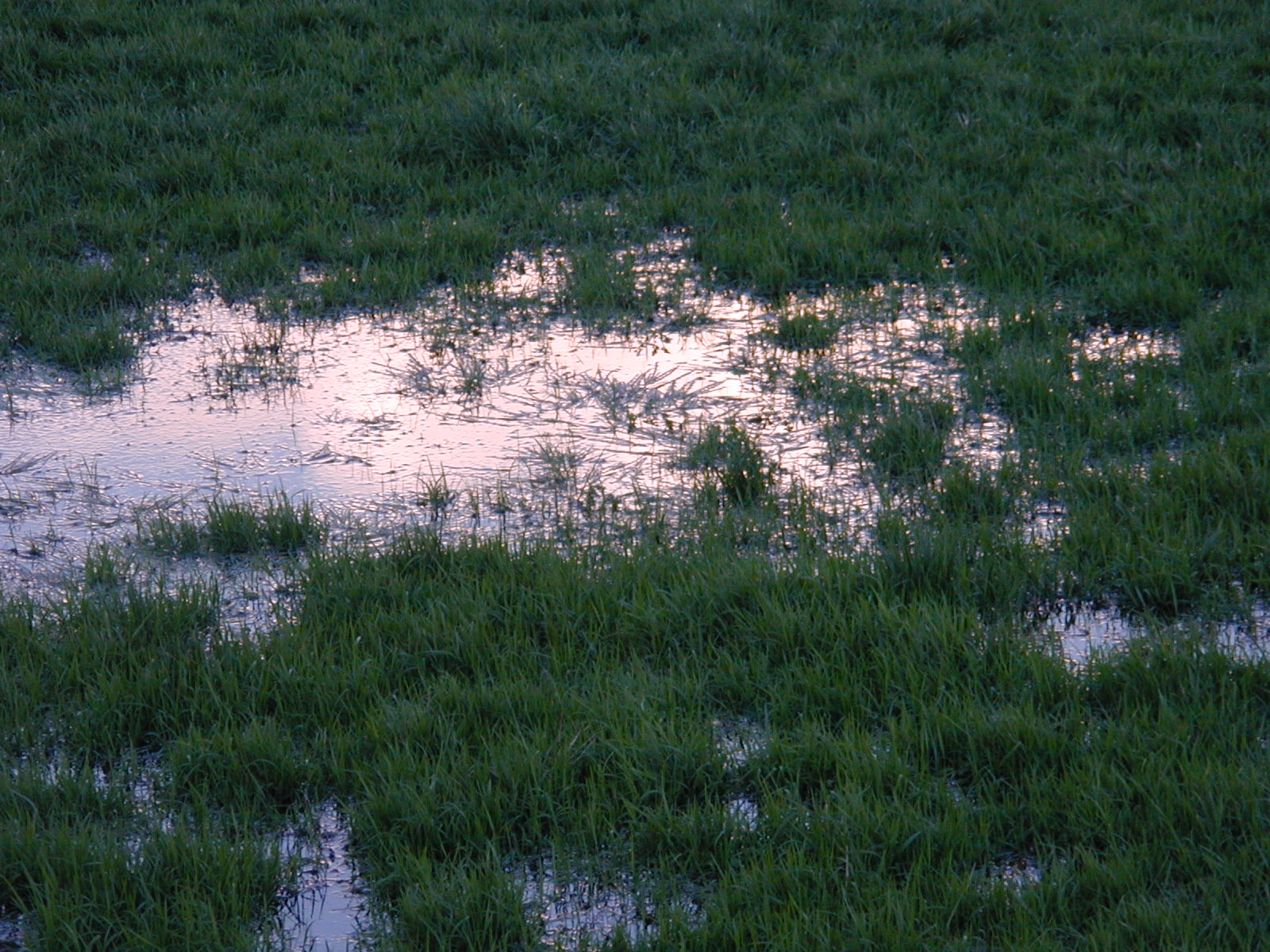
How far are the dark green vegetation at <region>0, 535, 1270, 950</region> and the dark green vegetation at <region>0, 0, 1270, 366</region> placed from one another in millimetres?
2439

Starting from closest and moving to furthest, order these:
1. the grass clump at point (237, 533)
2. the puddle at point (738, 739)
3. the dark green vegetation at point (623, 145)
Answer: the puddle at point (738, 739)
the grass clump at point (237, 533)
the dark green vegetation at point (623, 145)

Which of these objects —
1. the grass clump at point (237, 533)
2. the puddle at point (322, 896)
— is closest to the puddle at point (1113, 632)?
the puddle at point (322, 896)

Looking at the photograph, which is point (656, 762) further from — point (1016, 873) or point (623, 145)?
point (623, 145)

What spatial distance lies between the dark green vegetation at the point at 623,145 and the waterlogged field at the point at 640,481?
0.04m

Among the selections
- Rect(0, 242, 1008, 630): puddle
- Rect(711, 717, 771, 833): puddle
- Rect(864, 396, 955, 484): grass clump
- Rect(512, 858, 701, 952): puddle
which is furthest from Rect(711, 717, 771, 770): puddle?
Rect(864, 396, 955, 484): grass clump

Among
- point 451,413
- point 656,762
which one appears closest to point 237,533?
point 451,413

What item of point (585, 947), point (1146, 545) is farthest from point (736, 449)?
point (585, 947)

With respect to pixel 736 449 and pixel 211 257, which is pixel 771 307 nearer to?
pixel 736 449

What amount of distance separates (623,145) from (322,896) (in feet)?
→ 17.0

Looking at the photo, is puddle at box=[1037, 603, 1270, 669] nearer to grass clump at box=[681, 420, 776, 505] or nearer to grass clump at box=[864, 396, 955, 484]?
grass clump at box=[864, 396, 955, 484]

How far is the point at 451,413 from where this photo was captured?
4.72 meters

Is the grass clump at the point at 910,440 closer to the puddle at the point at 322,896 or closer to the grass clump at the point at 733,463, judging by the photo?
the grass clump at the point at 733,463

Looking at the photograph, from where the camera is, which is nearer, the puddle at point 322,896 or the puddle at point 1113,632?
the puddle at point 322,896

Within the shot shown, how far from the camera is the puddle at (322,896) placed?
8.13ft
